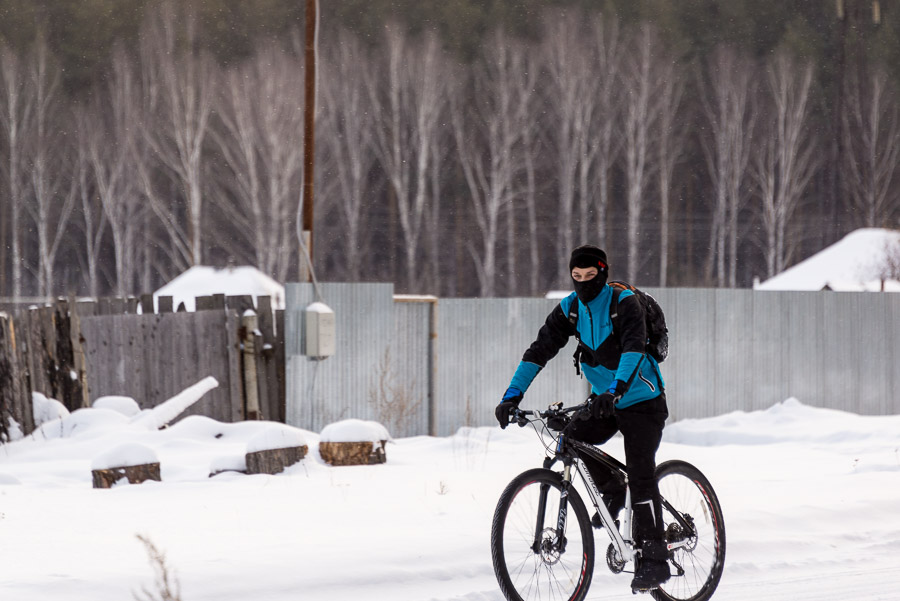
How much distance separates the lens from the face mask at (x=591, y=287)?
4.89 metres

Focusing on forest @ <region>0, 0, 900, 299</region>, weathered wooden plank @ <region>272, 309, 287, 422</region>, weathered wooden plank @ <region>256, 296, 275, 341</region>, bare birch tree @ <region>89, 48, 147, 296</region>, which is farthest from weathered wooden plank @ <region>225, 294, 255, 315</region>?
bare birch tree @ <region>89, 48, 147, 296</region>

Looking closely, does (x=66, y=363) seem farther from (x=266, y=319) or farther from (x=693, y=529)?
(x=693, y=529)

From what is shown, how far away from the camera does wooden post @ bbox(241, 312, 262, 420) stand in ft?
38.9

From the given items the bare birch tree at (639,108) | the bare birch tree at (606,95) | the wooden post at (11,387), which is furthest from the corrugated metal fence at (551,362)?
the bare birch tree at (606,95)

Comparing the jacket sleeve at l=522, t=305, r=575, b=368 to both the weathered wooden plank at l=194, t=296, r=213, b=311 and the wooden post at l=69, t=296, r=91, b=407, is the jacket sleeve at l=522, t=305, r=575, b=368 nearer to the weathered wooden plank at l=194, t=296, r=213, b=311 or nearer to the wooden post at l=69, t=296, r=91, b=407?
the weathered wooden plank at l=194, t=296, r=213, b=311

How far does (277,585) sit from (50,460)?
533 cm

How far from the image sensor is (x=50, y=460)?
980cm

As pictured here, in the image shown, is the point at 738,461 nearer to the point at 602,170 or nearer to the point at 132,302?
the point at 132,302

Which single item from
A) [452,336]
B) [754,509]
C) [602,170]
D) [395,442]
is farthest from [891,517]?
[602,170]

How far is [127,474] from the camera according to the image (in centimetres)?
840

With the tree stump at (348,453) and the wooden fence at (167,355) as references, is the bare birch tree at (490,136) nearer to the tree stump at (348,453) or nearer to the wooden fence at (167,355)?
the wooden fence at (167,355)

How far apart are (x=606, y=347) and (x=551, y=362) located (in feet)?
28.2

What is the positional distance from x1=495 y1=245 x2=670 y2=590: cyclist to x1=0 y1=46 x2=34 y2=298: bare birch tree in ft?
102

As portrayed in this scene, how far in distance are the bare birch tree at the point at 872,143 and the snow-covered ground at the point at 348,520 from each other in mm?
26417
